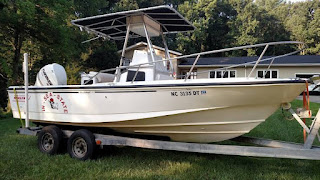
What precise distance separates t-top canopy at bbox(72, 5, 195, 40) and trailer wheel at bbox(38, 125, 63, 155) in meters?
2.29

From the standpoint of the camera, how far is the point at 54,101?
500 centimetres

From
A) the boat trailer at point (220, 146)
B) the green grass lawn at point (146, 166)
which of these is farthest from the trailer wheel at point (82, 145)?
the green grass lawn at point (146, 166)

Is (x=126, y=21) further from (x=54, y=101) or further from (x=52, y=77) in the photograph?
(x=54, y=101)

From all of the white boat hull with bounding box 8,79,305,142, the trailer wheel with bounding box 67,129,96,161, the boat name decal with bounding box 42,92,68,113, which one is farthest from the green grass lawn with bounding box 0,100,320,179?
the boat name decal with bounding box 42,92,68,113

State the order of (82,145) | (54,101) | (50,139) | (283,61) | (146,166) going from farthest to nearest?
(283,61) → (50,139) → (54,101) → (82,145) → (146,166)

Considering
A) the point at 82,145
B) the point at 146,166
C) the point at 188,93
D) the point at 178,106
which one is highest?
the point at 188,93

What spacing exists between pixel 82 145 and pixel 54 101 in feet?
3.39

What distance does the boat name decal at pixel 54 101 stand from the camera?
491 cm

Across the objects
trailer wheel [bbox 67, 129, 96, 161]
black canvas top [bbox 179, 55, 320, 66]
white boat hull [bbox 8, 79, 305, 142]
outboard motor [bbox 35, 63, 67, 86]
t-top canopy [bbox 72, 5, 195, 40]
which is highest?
black canvas top [bbox 179, 55, 320, 66]

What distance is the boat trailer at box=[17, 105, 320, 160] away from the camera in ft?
11.6

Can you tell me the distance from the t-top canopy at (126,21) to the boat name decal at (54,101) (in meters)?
1.63

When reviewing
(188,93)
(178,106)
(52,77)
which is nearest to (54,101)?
(52,77)

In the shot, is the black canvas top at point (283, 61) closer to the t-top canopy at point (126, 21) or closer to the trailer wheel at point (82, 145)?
the t-top canopy at point (126, 21)

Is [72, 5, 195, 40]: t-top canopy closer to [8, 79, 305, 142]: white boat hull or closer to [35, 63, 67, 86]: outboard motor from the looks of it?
[35, 63, 67, 86]: outboard motor
